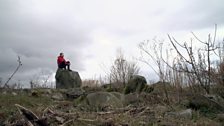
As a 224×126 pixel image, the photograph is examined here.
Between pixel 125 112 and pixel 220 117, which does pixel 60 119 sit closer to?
pixel 125 112

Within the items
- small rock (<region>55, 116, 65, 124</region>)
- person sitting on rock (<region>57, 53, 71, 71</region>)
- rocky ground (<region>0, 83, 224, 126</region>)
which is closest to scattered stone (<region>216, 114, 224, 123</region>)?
rocky ground (<region>0, 83, 224, 126</region>)

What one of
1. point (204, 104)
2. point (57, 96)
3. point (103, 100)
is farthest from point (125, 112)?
point (57, 96)

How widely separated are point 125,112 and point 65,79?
34.7ft

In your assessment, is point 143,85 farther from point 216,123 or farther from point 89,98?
point 216,123

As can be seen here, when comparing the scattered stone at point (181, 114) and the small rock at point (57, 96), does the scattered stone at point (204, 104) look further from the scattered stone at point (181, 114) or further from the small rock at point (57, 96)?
the small rock at point (57, 96)

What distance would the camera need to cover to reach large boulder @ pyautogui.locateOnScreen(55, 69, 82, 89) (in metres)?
17.7

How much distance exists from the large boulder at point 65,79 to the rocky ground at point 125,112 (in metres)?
7.40

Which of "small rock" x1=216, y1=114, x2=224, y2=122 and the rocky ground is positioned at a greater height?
the rocky ground

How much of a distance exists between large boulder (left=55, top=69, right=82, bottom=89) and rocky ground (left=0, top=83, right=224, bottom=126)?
7400 mm

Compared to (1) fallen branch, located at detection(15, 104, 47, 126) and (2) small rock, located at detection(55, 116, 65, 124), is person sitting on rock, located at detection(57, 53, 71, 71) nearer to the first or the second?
(2) small rock, located at detection(55, 116, 65, 124)

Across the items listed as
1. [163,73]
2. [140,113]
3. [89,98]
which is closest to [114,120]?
[140,113]

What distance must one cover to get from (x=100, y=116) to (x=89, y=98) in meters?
2.72

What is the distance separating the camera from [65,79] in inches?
696

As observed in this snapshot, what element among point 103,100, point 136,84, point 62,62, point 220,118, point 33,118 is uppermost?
point 62,62
